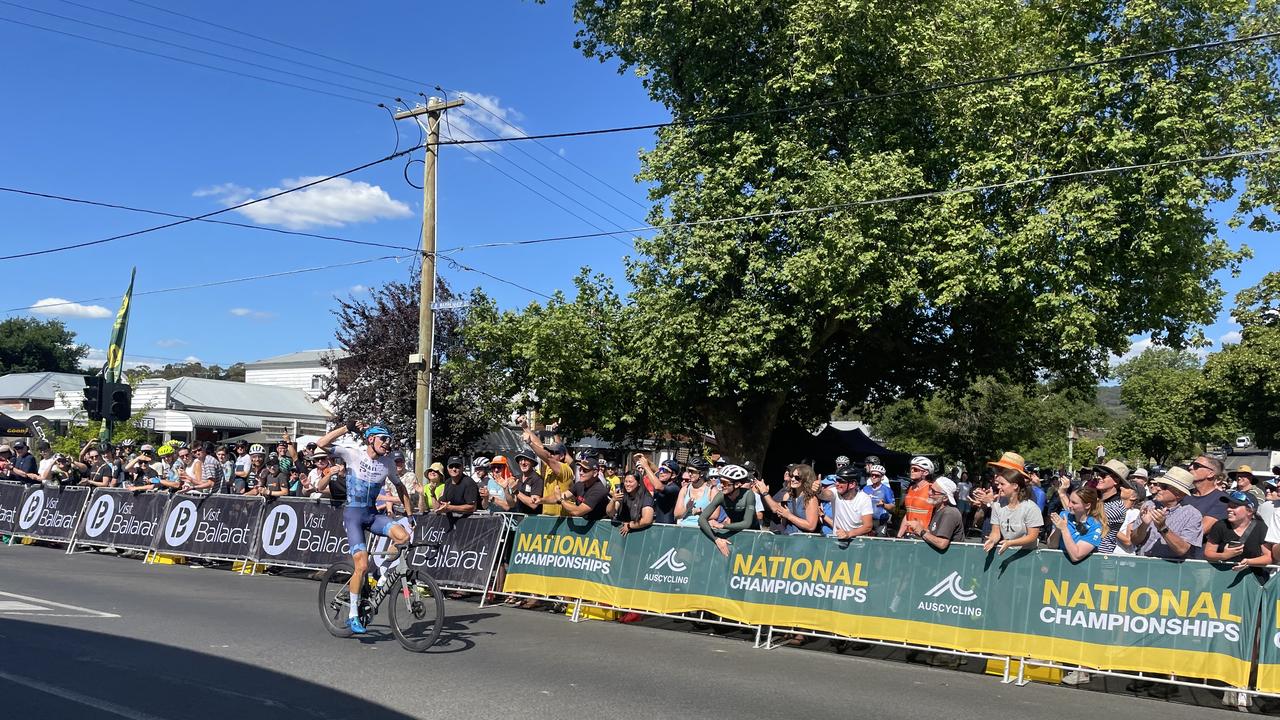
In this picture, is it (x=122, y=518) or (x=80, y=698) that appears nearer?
(x=80, y=698)

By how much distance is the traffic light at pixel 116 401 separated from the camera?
61.8 feet

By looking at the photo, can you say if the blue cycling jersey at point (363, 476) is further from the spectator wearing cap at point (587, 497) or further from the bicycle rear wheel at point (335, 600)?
the spectator wearing cap at point (587, 497)

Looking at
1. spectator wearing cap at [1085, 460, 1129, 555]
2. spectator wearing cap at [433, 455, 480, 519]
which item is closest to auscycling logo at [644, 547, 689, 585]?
spectator wearing cap at [433, 455, 480, 519]

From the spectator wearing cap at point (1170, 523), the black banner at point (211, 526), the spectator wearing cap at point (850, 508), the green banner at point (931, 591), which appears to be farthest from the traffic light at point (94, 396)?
the spectator wearing cap at point (1170, 523)

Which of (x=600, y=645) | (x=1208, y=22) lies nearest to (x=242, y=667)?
(x=600, y=645)

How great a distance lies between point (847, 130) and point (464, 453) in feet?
51.1

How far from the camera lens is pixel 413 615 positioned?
8680 mm

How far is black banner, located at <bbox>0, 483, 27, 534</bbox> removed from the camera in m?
17.4

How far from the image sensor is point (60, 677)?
694 centimetres

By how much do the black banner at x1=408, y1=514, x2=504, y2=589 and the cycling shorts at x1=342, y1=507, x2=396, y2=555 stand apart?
9.55 ft

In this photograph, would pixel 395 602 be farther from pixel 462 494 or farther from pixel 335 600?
pixel 462 494

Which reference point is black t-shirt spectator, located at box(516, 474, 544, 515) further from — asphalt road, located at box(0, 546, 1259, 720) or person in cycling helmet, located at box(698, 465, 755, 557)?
person in cycling helmet, located at box(698, 465, 755, 557)

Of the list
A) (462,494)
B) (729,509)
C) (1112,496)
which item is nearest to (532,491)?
(462,494)

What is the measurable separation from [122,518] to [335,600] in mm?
8825
